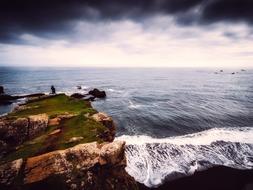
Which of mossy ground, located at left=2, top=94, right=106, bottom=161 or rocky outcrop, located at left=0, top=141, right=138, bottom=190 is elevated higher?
mossy ground, located at left=2, top=94, right=106, bottom=161

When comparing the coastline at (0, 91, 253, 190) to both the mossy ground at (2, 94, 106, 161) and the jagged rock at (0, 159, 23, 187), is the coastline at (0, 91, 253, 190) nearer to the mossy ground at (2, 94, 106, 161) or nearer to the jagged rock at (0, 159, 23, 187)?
the jagged rock at (0, 159, 23, 187)

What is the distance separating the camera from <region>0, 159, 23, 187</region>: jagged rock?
8.23 metres

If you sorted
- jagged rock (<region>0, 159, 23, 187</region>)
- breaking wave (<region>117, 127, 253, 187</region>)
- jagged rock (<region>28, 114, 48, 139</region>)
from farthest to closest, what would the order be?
breaking wave (<region>117, 127, 253, 187</region>), jagged rock (<region>28, 114, 48, 139</region>), jagged rock (<region>0, 159, 23, 187</region>)

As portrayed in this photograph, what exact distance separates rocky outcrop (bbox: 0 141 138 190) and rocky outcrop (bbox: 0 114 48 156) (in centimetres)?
344

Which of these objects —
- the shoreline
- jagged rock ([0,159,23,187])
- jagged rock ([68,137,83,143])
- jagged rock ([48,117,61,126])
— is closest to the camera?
jagged rock ([0,159,23,187])

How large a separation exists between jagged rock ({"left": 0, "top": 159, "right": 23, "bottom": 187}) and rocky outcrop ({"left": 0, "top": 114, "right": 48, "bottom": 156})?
9.09 ft

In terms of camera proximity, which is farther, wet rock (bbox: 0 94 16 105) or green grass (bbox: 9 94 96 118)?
wet rock (bbox: 0 94 16 105)

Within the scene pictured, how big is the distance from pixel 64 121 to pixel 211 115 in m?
26.1

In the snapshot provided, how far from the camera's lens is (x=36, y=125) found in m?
13.0

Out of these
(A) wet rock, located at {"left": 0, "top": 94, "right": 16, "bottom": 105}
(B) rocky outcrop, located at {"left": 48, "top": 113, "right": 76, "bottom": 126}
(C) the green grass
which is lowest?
(A) wet rock, located at {"left": 0, "top": 94, "right": 16, "bottom": 105}

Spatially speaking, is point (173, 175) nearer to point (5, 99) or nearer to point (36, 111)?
point (36, 111)

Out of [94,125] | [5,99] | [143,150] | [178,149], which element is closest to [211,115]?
[178,149]

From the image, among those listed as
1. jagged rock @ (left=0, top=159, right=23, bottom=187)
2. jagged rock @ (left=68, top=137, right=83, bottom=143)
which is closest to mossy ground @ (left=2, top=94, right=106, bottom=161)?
jagged rock @ (left=68, top=137, right=83, bottom=143)

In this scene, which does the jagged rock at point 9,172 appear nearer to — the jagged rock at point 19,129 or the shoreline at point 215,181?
the jagged rock at point 19,129
